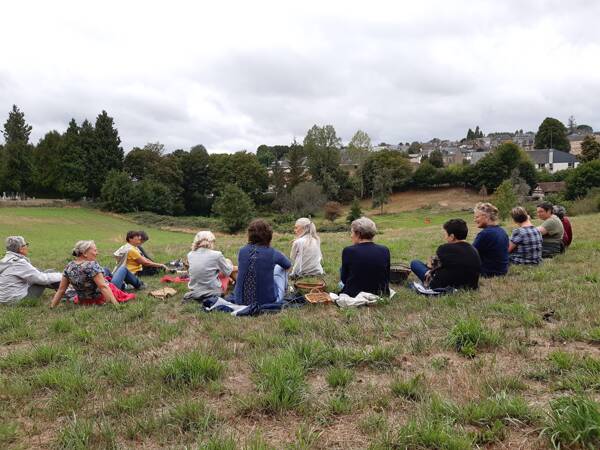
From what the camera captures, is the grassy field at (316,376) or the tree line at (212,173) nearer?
the grassy field at (316,376)

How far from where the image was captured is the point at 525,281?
7324 mm

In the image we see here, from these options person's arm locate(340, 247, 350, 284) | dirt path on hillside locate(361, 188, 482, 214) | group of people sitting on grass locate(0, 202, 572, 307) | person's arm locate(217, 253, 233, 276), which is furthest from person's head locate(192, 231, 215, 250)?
dirt path on hillside locate(361, 188, 482, 214)

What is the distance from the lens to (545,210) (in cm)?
982

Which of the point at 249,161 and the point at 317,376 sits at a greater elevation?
the point at 249,161

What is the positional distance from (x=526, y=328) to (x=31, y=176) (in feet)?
239

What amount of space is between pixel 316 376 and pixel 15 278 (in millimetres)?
6378

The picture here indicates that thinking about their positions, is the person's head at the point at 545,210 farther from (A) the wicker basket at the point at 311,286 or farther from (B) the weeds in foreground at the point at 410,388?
(B) the weeds in foreground at the point at 410,388

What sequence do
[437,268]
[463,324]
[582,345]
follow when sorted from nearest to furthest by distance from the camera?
[582,345] → [463,324] → [437,268]

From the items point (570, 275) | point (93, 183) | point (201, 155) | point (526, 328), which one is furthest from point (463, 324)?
point (201, 155)

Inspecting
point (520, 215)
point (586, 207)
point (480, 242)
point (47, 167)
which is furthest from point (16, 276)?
point (47, 167)

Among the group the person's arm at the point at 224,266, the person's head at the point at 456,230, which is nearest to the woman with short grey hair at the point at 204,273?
the person's arm at the point at 224,266

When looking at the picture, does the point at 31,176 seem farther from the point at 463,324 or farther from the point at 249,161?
the point at 463,324

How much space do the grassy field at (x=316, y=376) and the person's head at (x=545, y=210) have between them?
386 cm

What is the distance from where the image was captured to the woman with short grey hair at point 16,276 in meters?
7.15
